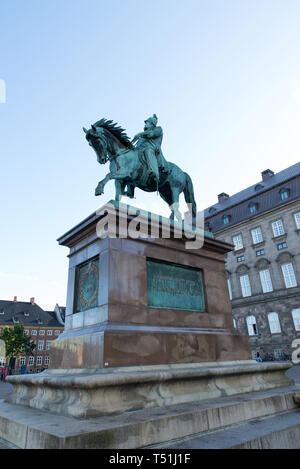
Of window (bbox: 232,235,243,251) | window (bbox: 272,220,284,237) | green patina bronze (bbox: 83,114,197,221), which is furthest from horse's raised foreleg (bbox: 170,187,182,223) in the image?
window (bbox: 232,235,243,251)

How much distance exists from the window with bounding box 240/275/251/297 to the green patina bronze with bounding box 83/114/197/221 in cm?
2954

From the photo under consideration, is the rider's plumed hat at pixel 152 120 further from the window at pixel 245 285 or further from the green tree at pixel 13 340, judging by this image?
the green tree at pixel 13 340

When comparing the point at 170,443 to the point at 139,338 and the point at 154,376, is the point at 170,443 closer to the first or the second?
the point at 154,376

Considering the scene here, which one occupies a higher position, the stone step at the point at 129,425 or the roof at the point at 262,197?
the roof at the point at 262,197

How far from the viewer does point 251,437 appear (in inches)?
121

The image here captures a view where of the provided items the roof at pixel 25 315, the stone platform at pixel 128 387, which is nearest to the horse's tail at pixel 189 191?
the stone platform at pixel 128 387

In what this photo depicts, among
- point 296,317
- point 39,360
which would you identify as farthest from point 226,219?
point 39,360

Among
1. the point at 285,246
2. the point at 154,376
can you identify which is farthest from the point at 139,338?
the point at 285,246

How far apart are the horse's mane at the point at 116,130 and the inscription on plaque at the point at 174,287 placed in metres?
2.82

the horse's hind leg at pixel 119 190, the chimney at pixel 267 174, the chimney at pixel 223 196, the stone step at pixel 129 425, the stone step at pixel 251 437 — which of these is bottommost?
the stone step at pixel 251 437

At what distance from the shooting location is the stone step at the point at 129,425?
2.61 m

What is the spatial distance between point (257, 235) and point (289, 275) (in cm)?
592

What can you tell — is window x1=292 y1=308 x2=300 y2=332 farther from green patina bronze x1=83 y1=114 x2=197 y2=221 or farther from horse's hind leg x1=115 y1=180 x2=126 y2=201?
horse's hind leg x1=115 y1=180 x2=126 y2=201

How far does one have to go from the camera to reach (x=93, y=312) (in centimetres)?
483
